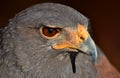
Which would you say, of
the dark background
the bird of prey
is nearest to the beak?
the bird of prey

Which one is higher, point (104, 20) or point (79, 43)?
point (104, 20)

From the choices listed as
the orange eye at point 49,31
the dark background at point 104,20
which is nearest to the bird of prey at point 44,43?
the orange eye at point 49,31

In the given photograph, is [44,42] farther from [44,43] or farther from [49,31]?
[49,31]

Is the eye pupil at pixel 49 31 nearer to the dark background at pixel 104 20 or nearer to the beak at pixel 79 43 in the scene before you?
the beak at pixel 79 43

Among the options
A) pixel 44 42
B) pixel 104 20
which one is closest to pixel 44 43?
pixel 44 42

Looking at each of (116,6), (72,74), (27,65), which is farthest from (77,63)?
(116,6)

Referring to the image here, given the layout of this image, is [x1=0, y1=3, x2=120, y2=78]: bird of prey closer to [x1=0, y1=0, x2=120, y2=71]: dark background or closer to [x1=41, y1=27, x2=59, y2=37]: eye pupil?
[x1=41, y1=27, x2=59, y2=37]: eye pupil

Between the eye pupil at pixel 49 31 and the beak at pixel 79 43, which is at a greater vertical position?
the eye pupil at pixel 49 31
